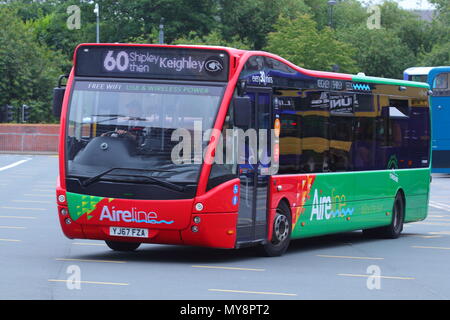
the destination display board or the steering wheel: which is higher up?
the destination display board

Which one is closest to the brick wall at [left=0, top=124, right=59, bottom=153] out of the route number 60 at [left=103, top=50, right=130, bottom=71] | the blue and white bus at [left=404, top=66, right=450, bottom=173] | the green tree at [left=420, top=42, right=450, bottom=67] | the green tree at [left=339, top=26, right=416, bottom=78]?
the blue and white bus at [left=404, top=66, right=450, bottom=173]

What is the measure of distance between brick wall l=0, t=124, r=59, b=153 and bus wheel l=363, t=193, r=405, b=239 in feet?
147

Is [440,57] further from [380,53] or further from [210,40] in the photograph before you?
[210,40]

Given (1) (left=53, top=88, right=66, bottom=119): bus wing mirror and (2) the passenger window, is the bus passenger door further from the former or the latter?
(2) the passenger window

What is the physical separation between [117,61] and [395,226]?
7643 millimetres

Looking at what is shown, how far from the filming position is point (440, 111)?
44000mm

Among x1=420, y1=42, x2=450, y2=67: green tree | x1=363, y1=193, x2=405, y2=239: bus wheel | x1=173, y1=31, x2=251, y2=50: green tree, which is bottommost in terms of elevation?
x1=363, y1=193, x2=405, y2=239: bus wheel

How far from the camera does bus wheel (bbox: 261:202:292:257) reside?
1596cm

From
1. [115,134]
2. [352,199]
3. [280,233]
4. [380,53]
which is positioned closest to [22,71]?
[380,53]

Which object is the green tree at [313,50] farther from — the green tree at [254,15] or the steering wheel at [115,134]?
the steering wheel at [115,134]

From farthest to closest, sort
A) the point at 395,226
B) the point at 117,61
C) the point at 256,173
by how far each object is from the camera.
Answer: the point at 395,226 → the point at 256,173 → the point at 117,61

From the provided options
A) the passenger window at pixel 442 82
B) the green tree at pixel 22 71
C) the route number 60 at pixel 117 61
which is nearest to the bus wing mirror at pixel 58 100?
the route number 60 at pixel 117 61

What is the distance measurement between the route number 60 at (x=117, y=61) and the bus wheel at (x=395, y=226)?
735cm
